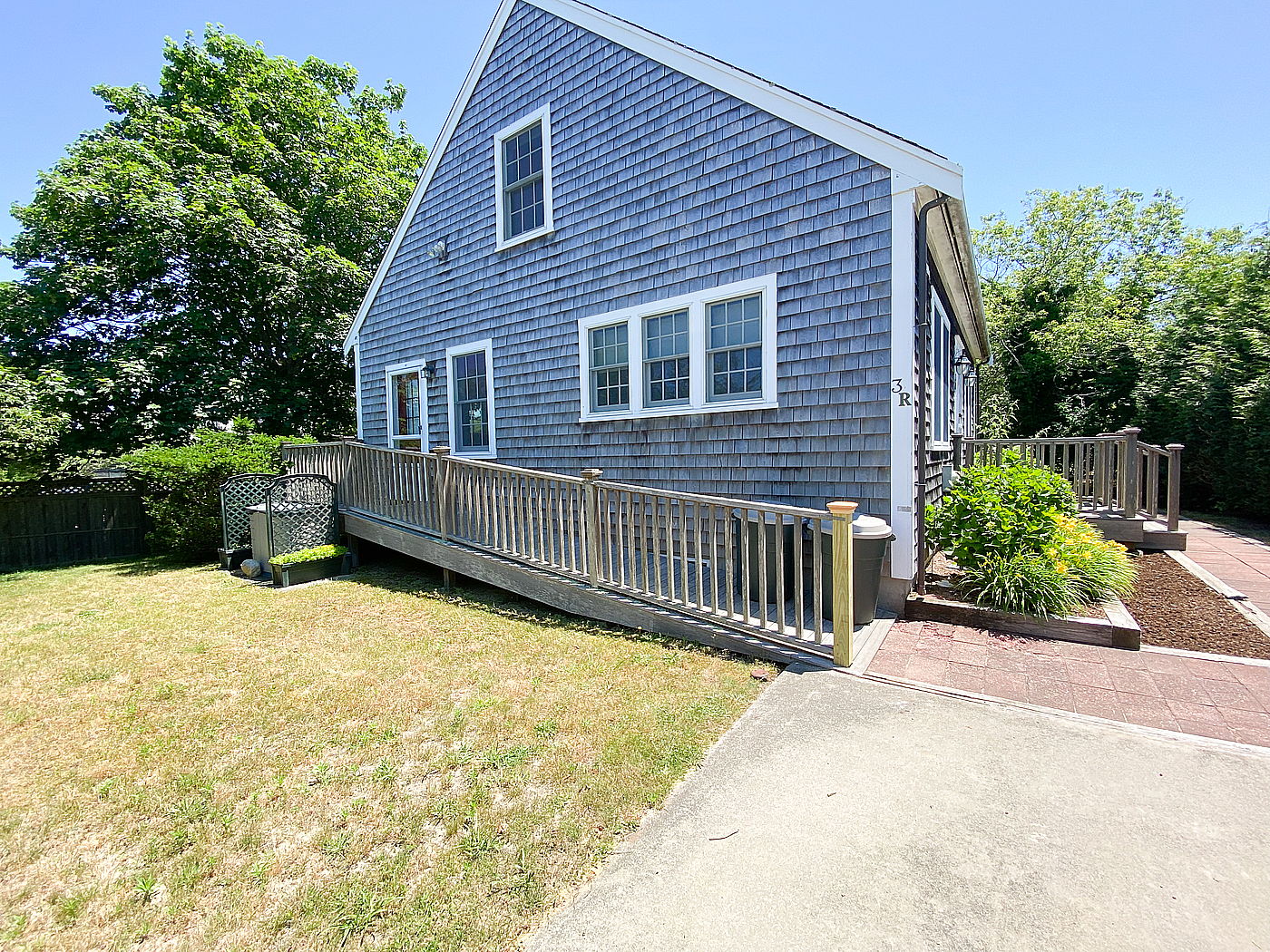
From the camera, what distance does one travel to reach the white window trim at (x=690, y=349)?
5.95 meters

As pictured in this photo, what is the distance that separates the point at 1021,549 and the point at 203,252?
59.8 ft

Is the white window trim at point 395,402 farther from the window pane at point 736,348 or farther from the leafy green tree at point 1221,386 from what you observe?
the leafy green tree at point 1221,386

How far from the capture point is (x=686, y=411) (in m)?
6.58

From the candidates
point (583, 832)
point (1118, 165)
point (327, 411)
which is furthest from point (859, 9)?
point (1118, 165)

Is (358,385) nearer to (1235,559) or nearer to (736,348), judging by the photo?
(736,348)

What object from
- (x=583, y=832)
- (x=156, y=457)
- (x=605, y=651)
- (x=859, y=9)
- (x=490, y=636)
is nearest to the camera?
(x=583, y=832)

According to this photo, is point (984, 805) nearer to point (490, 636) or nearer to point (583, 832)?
point (583, 832)

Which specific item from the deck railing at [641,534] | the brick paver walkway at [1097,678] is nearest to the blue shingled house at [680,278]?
the deck railing at [641,534]

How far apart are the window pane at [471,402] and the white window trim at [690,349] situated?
2.19 meters

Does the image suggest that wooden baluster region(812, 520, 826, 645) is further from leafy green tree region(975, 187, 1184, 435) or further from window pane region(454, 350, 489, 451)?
leafy green tree region(975, 187, 1184, 435)

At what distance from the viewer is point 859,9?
841 cm

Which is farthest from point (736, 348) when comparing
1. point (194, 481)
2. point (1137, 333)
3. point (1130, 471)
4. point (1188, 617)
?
point (1137, 333)

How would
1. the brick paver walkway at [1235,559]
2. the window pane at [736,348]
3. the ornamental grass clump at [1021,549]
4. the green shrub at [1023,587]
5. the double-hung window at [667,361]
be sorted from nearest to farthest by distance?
the green shrub at [1023,587] < the ornamental grass clump at [1021,549] < the brick paver walkway at [1235,559] < the window pane at [736,348] < the double-hung window at [667,361]

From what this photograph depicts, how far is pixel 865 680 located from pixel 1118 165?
31386mm
